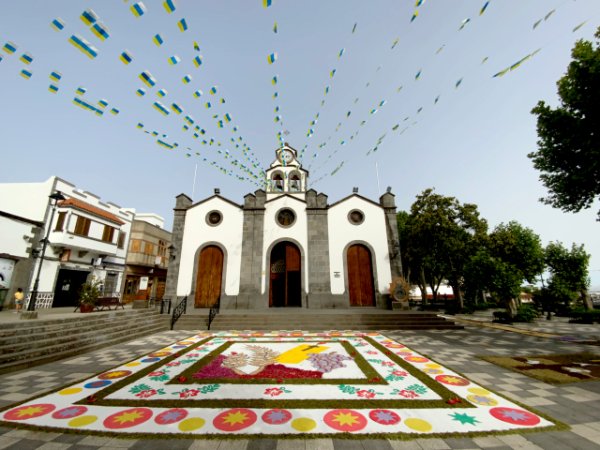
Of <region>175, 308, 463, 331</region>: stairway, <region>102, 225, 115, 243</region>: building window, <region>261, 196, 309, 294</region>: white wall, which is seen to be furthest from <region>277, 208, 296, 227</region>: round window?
<region>102, 225, 115, 243</region>: building window

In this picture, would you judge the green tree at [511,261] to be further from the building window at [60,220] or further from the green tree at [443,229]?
the building window at [60,220]

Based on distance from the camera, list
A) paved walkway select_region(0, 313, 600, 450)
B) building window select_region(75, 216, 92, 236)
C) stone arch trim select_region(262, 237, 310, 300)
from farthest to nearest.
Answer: building window select_region(75, 216, 92, 236)
stone arch trim select_region(262, 237, 310, 300)
paved walkway select_region(0, 313, 600, 450)

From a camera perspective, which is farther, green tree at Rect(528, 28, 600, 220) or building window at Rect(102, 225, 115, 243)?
building window at Rect(102, 225, 115, 243)

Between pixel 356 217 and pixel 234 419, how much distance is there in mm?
14201

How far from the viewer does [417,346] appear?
7922mm

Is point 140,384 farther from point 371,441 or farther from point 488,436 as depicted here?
point 488,436

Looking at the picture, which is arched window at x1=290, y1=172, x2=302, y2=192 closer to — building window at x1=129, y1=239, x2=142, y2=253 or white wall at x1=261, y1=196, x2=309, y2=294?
white wall at x1=261, y1=196, x2=309, y2=294

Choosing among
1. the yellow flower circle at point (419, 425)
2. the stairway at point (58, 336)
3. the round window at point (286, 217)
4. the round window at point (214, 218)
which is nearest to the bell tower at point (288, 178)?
the round window at point (286, 217)

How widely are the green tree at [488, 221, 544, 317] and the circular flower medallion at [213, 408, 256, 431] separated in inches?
681

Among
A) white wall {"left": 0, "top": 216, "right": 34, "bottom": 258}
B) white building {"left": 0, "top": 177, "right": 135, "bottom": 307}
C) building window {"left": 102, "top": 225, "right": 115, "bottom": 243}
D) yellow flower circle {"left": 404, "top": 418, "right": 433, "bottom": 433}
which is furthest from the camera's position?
building window {"left": 102, "top": 225, "right": 115, "bottom": 243}

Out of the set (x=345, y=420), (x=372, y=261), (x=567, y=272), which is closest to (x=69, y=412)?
(x=345, y=420)

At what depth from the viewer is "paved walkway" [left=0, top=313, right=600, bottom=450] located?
2.82 metres

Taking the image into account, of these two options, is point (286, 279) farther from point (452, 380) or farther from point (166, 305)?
point (452, 380)

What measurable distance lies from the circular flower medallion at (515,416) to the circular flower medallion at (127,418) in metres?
5.19
